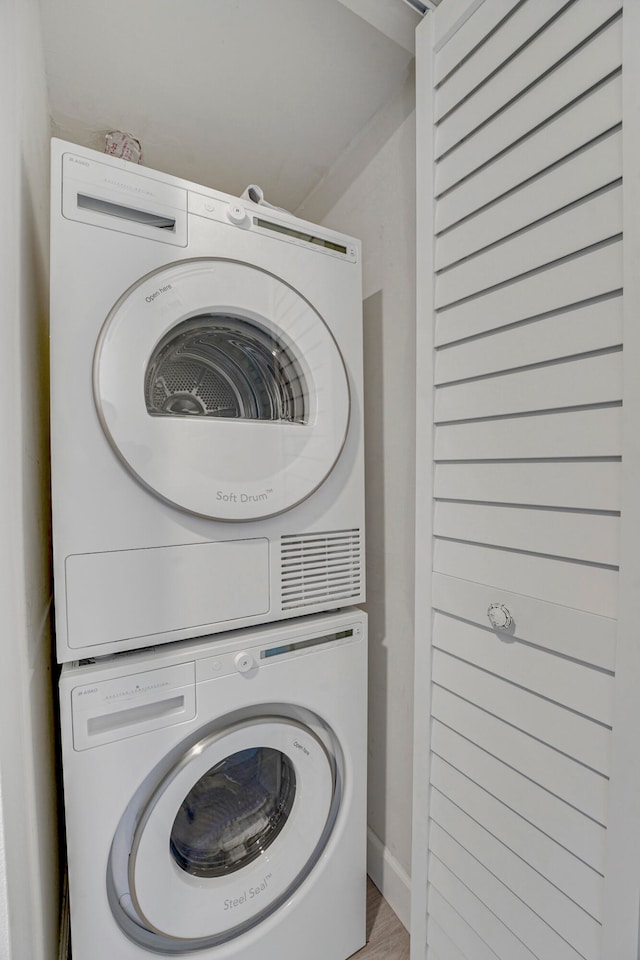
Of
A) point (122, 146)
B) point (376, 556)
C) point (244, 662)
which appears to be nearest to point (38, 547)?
point (244, 662)

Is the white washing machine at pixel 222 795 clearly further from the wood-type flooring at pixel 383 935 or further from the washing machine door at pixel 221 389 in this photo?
the washing machine door at pixel 221 389

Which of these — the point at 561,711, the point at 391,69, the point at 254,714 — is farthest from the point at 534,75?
the point at 254,714

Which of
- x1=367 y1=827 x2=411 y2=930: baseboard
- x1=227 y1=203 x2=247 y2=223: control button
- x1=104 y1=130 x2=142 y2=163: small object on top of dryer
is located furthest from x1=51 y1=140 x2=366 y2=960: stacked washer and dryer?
x1=104 y1=130 x2=142 y2=163: small object on top of dryer

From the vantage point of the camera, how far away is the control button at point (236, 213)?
1013mm

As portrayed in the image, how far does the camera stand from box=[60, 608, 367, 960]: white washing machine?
865 millimetres

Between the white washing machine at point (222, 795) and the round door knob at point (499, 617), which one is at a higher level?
the round door knob at point (499, 617)

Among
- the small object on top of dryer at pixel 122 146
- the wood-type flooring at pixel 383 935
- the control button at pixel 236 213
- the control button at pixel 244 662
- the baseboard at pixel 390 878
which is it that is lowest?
the wood-type flooring at pixel 383 935

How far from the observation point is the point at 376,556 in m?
1.41

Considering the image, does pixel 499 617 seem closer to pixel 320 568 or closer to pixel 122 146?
pixel 320 568

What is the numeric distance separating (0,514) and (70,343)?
1.20 ft

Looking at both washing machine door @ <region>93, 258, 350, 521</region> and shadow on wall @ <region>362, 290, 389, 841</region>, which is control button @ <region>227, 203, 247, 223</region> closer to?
washing machine door @ <region>93, 258, 350, 521</region>

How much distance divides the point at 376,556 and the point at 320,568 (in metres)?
0.32

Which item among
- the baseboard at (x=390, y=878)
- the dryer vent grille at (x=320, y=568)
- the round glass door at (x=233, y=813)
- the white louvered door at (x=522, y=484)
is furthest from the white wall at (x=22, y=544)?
the baseboard at (x=390, y=878)

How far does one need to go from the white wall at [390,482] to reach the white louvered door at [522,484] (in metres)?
0.25
